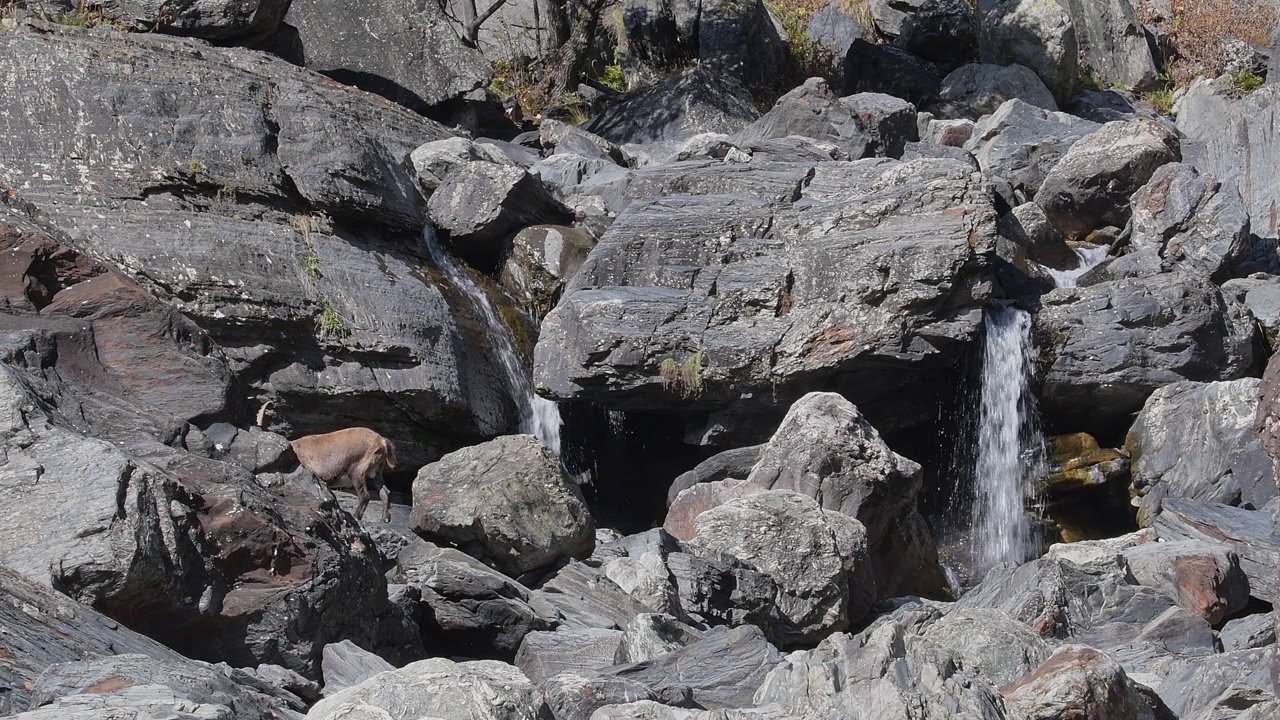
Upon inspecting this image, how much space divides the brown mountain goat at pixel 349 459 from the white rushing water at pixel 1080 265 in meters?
8.23

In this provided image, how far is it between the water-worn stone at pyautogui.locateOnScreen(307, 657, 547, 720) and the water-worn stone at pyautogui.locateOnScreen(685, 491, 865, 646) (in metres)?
3.91

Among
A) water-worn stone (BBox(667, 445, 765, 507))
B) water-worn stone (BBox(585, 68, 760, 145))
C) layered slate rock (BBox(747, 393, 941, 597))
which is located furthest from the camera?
water-worn stone (BBox(585, 68, 760, 145))

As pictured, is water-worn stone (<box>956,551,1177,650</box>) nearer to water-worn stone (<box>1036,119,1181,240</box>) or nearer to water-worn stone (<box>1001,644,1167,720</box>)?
water-worn stone (<box>1001,644,1167,720</box>)

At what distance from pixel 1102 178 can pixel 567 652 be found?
12079mm

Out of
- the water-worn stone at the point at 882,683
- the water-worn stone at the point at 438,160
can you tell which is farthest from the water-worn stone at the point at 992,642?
the water-worn stone at the point at 438,160

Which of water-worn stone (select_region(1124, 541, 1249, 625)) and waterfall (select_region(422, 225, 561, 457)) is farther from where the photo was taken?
waterfall (select_region(422, 225, 561, 457))

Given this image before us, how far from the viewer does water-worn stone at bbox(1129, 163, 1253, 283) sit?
15531 mm

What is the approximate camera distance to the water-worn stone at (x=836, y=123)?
60.4 feet

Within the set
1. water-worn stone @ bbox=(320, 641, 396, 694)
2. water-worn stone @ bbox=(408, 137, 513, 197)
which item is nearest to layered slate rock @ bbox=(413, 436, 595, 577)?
water-worn stone @ bbox=(320, 641, 396, 694)

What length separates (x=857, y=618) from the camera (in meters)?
9.68

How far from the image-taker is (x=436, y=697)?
205 inches

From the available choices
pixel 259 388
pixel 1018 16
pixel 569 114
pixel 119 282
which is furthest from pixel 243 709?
pixel 1018 16

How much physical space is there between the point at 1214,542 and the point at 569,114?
13.7 meters

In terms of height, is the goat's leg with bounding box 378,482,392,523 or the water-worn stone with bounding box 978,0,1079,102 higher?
the water-worn stone with bounding box 978,0,1079,102
